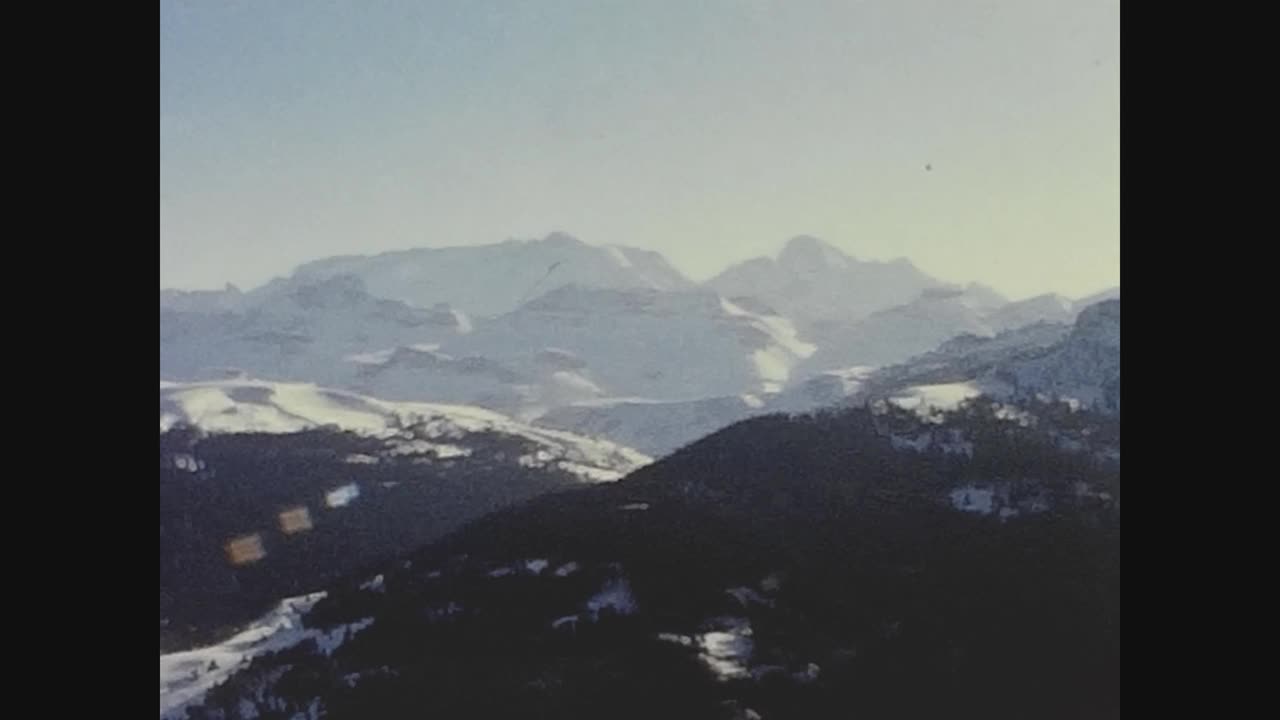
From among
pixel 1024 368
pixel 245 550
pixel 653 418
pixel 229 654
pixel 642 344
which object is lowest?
pixel 229 654

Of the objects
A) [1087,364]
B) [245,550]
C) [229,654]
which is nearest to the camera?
[229,654]

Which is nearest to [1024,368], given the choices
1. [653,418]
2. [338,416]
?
[653,418]

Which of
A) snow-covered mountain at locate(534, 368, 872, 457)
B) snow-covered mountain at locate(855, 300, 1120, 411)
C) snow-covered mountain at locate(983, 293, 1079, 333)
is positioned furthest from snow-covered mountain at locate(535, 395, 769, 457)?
snow-covered mountain at locate(983, 293, 1079, 333)

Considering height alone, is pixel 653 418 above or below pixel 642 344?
below

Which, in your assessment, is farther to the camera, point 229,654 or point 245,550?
point 245,550

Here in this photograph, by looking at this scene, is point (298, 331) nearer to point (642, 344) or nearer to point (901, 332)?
point (642, 344)

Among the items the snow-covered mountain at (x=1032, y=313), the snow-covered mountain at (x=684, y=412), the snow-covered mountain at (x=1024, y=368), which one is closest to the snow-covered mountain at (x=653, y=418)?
the snow-covered mountain at (x=684, y=412)

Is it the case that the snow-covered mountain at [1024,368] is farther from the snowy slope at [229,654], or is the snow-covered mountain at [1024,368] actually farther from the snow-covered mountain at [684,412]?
the snowy slope at [229,654]
